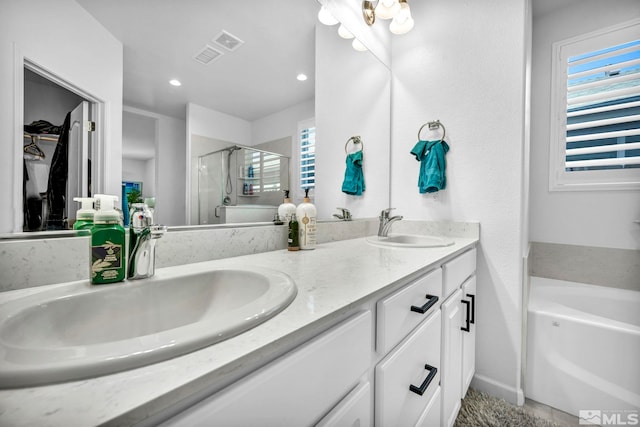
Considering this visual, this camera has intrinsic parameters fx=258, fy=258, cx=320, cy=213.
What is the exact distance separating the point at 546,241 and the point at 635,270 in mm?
471

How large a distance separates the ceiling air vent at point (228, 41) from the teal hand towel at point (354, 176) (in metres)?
0.84

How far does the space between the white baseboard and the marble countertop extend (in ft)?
4.33

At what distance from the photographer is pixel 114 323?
54 cm

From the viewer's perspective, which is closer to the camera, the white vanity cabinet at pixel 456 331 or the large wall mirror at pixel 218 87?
the large wall mirror at pixel 218 87

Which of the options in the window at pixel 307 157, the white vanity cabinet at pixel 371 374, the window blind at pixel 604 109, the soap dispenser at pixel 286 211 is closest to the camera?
the white vanity cabinet at pixel 371 374

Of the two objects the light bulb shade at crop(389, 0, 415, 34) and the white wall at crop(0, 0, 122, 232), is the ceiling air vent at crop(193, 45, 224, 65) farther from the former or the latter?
the light bulb shade at crop(389, 0, 415, 34)

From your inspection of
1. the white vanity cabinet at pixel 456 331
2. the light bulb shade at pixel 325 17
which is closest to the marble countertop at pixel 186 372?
the white vanity cabinet at pixel 456 331

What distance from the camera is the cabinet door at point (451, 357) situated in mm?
1002

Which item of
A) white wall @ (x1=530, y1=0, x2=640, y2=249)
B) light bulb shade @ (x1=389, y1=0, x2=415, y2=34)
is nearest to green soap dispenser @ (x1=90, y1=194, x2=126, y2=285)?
light bulb shade @ (x1=389, y1=0, x2=415, y2=34)

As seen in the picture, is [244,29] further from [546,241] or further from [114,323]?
[546,241]

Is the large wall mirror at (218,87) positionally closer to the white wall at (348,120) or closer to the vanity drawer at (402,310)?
the white wall at (348,120)

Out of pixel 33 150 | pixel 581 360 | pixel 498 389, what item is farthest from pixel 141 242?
pixel 581 360

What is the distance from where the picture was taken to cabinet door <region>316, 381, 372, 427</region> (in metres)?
0.46

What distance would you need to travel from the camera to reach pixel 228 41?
2.93 feet
